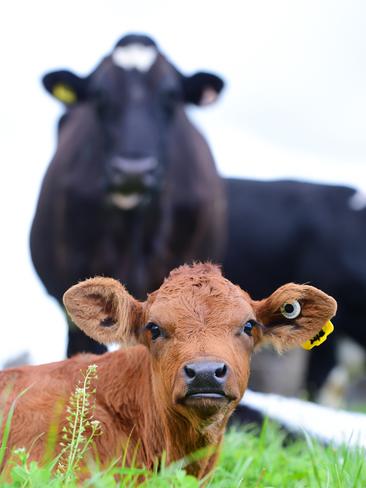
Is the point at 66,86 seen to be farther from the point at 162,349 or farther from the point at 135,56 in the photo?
the point at 162,349

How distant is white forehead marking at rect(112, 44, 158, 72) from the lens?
10141 mm

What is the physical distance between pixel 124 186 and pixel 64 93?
176 cm

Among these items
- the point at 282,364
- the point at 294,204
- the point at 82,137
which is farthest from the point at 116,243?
the point at 282,364

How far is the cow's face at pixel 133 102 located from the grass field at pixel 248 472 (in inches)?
146

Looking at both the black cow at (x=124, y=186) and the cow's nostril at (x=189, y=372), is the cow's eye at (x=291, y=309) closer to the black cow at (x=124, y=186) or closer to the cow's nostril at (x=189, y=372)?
the cow's nostril at (x=189, y=372)

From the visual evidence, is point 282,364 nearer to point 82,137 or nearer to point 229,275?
point 229,275

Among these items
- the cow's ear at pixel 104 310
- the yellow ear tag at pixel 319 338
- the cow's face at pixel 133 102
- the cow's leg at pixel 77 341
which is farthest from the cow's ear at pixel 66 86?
the yellow ear tag at pixel 319 338

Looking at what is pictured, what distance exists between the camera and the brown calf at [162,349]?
410cm

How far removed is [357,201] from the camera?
553 inches

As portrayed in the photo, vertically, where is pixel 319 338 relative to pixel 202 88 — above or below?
below

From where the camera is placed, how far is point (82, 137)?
10.2 metres

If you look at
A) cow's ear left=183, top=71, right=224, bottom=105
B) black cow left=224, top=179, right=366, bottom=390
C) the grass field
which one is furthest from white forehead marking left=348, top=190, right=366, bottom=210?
the grass field

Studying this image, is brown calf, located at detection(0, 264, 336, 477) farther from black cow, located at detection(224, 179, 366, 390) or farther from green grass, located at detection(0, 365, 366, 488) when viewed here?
black cow, located at detection(224, 179, 366, 390)

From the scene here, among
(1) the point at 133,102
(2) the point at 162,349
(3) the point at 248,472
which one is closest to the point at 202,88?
(1) the point at 133,102
